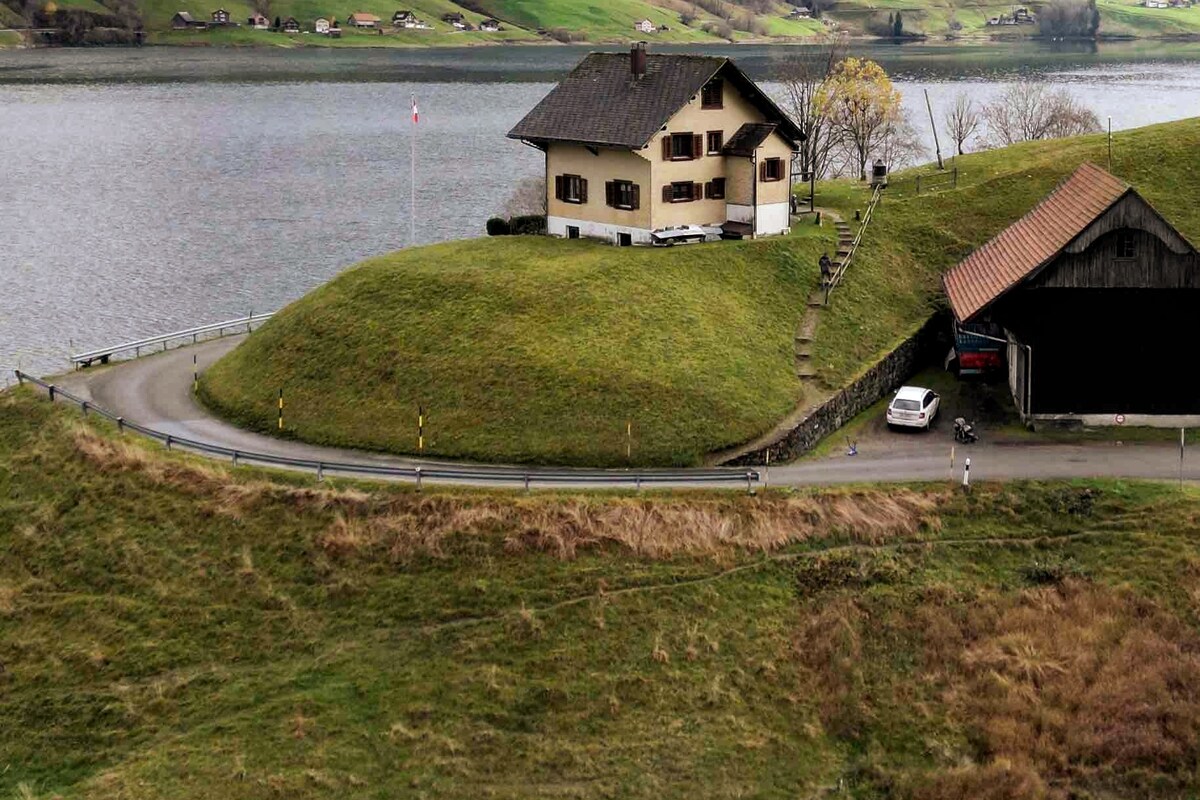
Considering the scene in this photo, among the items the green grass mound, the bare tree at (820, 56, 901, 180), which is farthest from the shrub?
the bare tree at (820, 56, 901, 180)

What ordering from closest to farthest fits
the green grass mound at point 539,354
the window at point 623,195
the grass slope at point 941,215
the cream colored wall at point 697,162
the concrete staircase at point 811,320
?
the green grass mound at point 539,354 < the concrete staircase at point 811,320 < the grass slope at point 941,215 < the cream colored wall at point 697,162 < the window at point 623,195

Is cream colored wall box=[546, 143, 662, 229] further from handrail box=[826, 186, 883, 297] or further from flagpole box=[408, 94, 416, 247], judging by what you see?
handrail box=[826, 186, 883, 297]

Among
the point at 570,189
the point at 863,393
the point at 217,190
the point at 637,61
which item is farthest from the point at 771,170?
the point at 217,190

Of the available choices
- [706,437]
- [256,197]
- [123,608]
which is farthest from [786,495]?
[256,197]

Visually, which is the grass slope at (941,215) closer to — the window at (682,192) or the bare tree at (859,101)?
the window at (682,192)

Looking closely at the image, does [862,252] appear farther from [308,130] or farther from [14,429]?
[308,130]

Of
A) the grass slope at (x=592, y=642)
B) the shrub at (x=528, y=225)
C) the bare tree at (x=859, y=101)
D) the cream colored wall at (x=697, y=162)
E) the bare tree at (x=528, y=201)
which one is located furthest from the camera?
the bare tree at (x=528, y=201)

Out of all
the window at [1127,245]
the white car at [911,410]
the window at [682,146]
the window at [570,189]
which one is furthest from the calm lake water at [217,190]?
the window at [1127,245]
